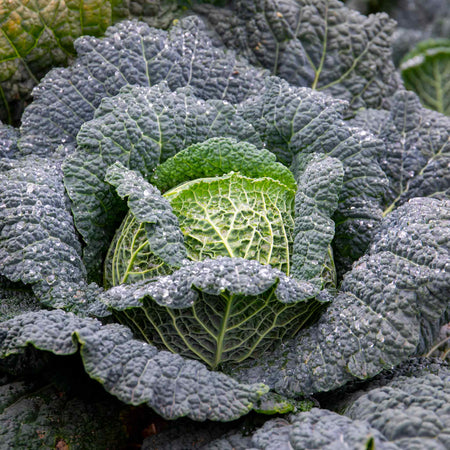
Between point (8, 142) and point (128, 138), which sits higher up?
point (128, 138)

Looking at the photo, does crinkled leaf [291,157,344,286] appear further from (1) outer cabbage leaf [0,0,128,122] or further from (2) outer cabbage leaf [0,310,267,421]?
(1) outer cabbage leaf [0,0,128,122]

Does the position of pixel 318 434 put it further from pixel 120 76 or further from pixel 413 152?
pixel 120 76

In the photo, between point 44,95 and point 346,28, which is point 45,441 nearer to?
point 44,95

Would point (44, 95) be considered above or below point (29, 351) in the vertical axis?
above

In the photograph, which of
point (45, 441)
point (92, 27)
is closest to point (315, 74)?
point (92, 27)

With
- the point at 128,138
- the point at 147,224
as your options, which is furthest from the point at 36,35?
the point at 147,224

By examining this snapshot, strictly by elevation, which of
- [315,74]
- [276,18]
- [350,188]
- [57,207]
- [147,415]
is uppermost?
[276,18]

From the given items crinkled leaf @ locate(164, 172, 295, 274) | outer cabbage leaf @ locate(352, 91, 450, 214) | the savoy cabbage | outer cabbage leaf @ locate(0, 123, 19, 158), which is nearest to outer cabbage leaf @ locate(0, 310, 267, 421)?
the savoy cabbage
